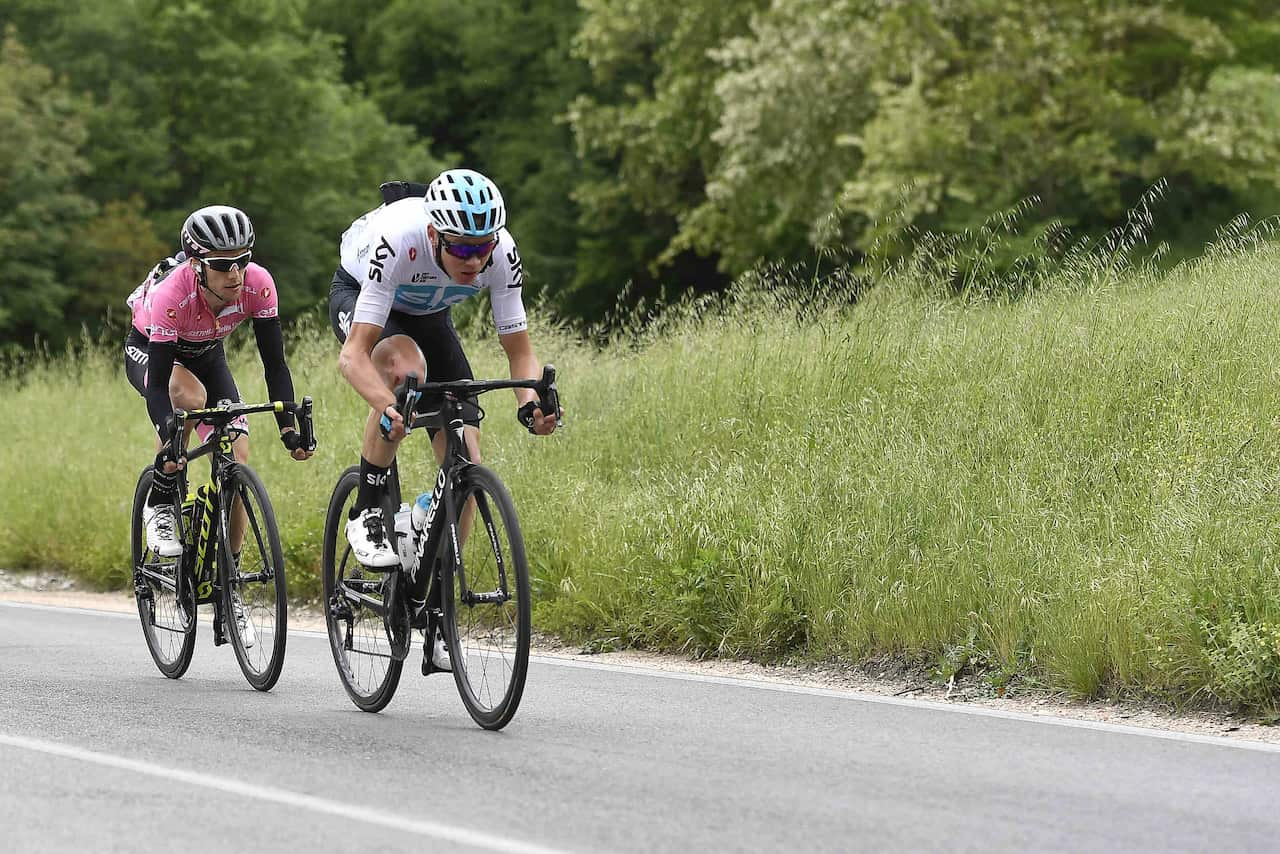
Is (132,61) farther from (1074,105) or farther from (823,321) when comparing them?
(823,321)

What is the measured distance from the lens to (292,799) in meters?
5.98

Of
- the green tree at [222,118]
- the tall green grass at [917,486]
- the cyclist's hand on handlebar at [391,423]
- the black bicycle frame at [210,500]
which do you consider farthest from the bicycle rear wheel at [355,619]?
the green tree at [222,118]

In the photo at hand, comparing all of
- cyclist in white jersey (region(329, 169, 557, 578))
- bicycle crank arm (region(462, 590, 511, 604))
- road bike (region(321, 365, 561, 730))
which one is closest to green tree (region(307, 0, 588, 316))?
cyclist in white jersey (region(329, 169, 557, 578))

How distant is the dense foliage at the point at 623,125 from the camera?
95.7 ft

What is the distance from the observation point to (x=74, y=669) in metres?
9.09

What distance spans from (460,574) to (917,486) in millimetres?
3462

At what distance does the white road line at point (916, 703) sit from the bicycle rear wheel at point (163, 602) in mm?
1791

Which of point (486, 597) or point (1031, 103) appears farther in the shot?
point (1031, 103)

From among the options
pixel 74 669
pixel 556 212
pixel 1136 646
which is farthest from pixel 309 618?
pixel 556 212

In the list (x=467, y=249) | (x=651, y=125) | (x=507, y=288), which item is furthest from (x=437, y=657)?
(x=651, y=125)

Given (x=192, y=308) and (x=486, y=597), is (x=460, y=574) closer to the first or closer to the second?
(x=486, y=597)

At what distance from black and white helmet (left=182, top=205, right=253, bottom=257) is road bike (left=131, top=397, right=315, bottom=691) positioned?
2.43 feet

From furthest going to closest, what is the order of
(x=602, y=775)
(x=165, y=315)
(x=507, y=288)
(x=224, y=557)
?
(x=165, y=315) → (x=224, y=557) → (x=507, y=288) → (x=602, y=775)

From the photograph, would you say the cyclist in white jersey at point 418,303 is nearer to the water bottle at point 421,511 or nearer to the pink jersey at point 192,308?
the water bottle at point 421,511
